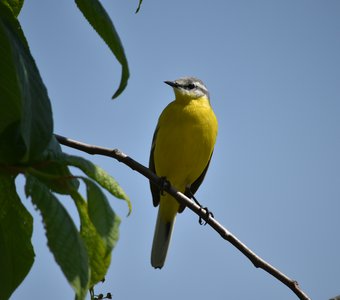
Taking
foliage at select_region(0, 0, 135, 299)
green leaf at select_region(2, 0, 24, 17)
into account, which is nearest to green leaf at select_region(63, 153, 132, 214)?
foliage at select_region(0, 0, 135, 299)

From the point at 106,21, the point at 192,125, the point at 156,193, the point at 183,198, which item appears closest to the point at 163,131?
the point at 192,125

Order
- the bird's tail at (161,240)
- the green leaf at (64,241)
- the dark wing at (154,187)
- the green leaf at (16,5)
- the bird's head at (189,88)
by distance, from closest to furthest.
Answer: the green leaf at (64,241) → the green leaf at (16,5) → the bird's tail at (161,240) → the dark wing at (154,187) → the bird's head at (189,88)

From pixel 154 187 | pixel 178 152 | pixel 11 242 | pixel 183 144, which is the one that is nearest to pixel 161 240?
pixel 154 187

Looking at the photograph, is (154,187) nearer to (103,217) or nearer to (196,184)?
(196,184)

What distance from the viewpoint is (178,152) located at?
6.84m

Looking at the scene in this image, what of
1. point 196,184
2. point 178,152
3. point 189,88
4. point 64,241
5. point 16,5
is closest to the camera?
point 64,241

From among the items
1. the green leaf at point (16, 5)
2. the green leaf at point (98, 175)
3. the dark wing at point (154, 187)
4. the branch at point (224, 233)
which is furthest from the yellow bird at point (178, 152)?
the green leaf at point (98, 175)

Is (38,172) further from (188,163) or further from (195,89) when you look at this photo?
(195,89)

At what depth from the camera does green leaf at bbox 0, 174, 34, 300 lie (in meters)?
1.26

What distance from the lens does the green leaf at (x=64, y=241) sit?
0.96m

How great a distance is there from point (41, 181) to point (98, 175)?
131 mm

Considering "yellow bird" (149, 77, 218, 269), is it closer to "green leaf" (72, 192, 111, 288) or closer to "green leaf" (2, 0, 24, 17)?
"green leaf" (2, 0, 24, 17)

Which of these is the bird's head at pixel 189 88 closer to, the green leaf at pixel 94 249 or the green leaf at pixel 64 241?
the green leaf at pixel 94 249

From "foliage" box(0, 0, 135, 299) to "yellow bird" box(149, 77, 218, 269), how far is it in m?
5.54
